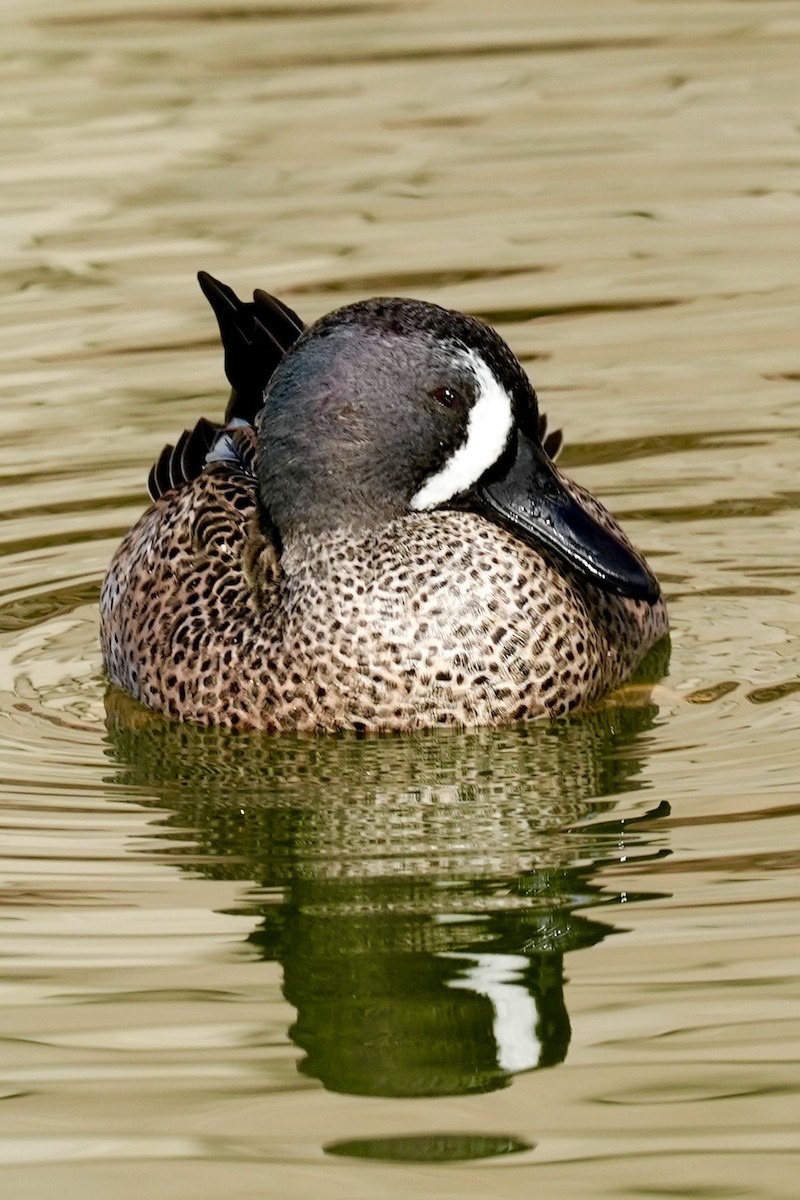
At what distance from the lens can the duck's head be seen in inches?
280

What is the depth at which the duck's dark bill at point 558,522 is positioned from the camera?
7.18 metres

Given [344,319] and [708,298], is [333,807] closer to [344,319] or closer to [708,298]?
[344,319]

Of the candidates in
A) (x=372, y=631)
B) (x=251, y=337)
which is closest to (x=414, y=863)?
(x=372, y=631)

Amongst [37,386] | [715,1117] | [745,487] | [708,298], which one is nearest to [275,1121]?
[715,1117]

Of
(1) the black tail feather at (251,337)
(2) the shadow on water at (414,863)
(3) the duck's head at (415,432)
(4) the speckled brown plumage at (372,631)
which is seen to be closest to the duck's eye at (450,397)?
(3) the duck's head at (415,432)

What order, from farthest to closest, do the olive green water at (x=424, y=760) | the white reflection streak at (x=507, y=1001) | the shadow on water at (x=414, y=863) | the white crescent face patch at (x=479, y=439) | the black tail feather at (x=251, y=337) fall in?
the black tail feather at (x=251, y=337) → the white crescent face patch at (x=479, y=439) → the shadow on water at (x=414, y=863) → the white reflection streak at (x=507, y=1001) → the olive green water at (x=424, y=760)

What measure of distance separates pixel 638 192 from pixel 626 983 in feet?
25.8

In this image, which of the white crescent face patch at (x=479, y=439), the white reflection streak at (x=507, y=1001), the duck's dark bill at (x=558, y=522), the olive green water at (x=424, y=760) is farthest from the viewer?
the duck's dark bill at (x=558, y=522)

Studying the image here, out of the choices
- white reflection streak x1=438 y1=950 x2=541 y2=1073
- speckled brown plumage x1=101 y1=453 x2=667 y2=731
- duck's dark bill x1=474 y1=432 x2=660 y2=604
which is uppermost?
duck's dark bill x1=474 y1=432 x2=660 y2=604

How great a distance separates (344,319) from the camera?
283 inches

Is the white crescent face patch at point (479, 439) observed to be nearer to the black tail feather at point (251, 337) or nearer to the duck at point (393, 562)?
the duck at point (393, 562)

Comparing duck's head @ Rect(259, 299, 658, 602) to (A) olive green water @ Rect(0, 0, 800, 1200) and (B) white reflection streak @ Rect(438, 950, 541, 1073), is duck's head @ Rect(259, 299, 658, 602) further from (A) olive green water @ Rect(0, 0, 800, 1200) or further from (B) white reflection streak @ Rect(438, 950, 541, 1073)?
(B) white reflection streak @ Rect(438, 950, 541, 1073)

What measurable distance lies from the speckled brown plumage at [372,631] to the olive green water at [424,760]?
0.38 feet

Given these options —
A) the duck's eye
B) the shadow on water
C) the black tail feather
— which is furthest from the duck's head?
the black tail feather
